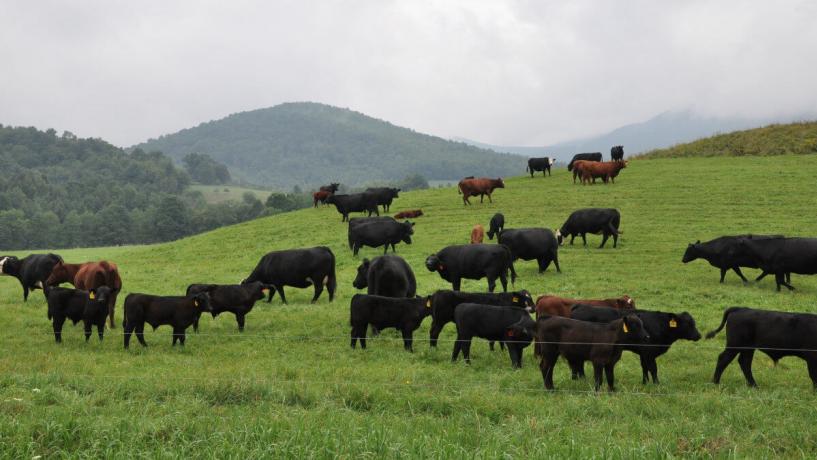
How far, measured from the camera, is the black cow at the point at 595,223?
26.3 meters

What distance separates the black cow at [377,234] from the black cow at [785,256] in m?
12.3

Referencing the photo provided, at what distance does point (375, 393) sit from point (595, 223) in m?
19.3

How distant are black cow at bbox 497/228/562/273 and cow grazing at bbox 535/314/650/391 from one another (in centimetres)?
1177

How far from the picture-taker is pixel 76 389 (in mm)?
9273

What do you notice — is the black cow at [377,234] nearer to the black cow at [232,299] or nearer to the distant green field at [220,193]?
the black cow at [232,299]

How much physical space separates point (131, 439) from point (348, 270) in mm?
16839

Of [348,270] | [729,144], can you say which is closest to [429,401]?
[348,270]

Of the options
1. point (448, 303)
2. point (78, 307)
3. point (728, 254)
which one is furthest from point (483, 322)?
point (728, 254)

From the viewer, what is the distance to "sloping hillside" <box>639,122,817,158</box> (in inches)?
1921

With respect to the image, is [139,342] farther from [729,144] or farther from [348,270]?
[729,144]

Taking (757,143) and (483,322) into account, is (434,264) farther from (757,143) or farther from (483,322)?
(757,143)

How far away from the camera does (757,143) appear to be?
166ft

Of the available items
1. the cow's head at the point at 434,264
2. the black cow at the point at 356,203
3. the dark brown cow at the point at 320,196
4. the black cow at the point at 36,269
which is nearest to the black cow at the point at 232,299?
the cow's head at the point at 434,264

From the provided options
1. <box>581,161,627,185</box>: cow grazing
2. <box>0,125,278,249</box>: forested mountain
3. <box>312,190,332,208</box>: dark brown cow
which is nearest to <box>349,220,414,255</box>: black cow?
<box>312,190,332,208</box>: dark brown cow
